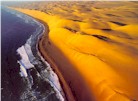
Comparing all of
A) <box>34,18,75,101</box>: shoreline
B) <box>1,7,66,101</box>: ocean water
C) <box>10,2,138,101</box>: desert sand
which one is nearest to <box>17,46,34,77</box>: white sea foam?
<box>1,7,66,101</box>: ocean water

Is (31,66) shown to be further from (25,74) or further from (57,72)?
(57,72)

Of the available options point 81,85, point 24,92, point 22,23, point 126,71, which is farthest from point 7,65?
point 22,23

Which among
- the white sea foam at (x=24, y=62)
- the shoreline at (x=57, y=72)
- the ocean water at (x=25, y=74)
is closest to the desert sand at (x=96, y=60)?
the shoreline at (x=57, y=72)

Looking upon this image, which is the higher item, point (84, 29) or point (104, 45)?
point (104, 45)

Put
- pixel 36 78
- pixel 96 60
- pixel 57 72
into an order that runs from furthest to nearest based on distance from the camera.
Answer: pixel 96 60 < pixel 57 72 < pixel 36 78

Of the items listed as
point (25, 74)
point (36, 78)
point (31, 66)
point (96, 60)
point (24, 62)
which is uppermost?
point (96, 60)

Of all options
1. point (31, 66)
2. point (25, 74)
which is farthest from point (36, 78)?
point (31, 66)

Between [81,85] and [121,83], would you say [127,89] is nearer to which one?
[121,83]

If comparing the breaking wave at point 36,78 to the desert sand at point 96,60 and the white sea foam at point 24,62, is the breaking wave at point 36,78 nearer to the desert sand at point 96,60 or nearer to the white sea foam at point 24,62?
the white sea foam at point 24,62

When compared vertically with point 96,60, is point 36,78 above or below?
below
